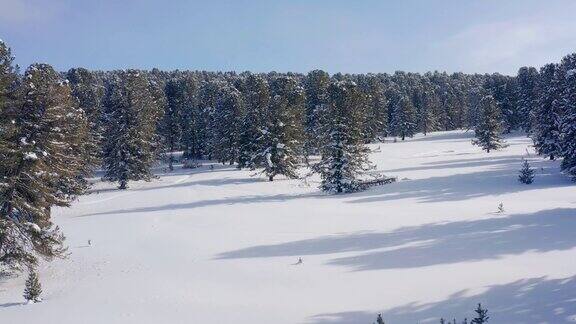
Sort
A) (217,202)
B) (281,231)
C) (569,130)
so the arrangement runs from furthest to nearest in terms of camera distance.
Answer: (569,130)
(217,202)
(281,231)

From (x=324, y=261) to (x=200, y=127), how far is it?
6144cm

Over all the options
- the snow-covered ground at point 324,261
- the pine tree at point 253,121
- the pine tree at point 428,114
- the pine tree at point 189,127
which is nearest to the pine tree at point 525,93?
the pine tree at point 428,114

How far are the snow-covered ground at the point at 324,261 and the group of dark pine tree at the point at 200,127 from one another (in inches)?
127

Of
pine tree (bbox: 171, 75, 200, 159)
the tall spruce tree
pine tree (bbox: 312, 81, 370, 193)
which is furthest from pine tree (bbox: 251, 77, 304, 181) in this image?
pine tree (bbox: 171, 75, 200, 159)

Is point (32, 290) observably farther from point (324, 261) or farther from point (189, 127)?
point (189, 127)

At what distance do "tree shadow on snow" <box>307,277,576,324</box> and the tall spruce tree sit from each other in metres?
13.5

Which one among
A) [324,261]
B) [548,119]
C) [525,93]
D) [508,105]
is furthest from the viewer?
[508,105]

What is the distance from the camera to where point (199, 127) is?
75.9 metres

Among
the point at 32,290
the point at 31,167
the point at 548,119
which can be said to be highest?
the point at 548,119

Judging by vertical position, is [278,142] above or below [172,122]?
below

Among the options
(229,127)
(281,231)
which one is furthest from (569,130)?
(229,127)

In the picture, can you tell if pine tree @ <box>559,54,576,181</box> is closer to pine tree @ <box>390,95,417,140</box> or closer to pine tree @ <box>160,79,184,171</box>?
pine tree @ <box>390,95,417,140</box>

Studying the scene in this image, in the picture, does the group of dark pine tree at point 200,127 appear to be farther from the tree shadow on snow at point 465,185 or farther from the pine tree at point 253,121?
the tree shadow on snow at point 465,185

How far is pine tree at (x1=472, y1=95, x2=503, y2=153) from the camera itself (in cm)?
6431
